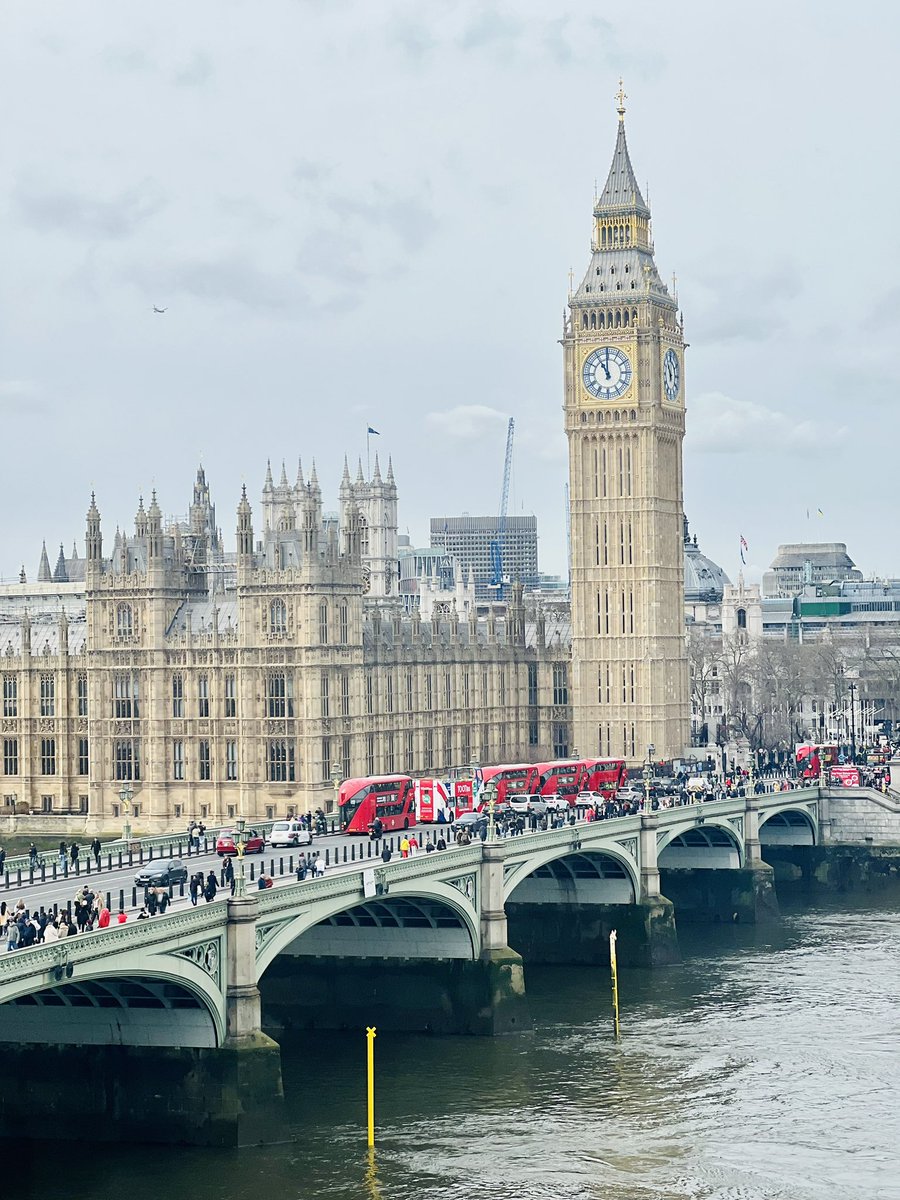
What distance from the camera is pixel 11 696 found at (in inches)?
6363

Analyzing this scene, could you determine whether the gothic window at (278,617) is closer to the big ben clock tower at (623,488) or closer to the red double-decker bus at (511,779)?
the red double-decker bus at (511,779)

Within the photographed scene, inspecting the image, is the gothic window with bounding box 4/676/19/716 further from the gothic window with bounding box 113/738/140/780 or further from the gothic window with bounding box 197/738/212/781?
the gothic window with bounding box 197/738/212/781

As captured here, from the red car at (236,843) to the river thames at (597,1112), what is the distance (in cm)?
839

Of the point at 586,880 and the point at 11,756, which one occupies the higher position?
the point at 11,756

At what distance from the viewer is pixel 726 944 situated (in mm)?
125188

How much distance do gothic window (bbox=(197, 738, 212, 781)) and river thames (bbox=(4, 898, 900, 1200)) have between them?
1743 inches

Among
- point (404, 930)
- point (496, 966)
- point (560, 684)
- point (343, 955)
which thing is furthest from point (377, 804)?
point (560, 684)

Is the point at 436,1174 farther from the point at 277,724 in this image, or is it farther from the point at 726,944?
the point at 277,724

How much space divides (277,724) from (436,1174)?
73.4m

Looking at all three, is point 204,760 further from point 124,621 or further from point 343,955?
point 343,955

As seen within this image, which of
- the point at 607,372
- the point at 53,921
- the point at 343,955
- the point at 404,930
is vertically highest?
the point at 607,372

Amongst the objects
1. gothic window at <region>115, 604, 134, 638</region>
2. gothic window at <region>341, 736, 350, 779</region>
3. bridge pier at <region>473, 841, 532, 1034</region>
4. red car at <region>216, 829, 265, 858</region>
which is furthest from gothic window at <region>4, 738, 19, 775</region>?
bridge pier at <region>473, 841, 532, 1034</region>

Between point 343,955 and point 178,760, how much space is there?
51.9 metres

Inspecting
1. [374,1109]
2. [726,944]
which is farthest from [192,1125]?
[726,944]
